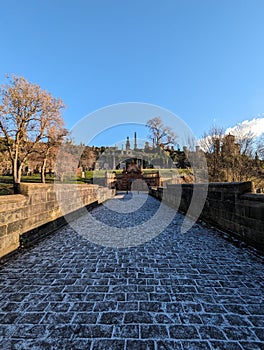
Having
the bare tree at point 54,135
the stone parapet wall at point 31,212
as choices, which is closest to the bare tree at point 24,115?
the bare tree at point 54,135

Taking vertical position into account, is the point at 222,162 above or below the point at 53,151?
below

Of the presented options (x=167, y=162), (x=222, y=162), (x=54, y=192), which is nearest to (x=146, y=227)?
(x=54, y=192)

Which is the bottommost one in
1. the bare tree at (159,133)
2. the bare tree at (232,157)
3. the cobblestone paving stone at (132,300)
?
the cobblestone paving stone at (132,300)

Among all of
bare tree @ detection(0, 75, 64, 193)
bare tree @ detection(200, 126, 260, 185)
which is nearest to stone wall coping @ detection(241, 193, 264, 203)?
bare tree @ detection(200, 126, 260, 185)

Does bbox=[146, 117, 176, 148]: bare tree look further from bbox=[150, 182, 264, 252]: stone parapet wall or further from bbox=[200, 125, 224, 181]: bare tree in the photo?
bbox=[150, 182, 264, 252]: stone parapet wall

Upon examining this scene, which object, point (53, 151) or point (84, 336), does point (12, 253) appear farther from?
point (53, 151)

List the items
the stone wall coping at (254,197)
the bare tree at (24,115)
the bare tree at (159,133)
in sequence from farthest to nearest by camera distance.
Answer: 1. the bare tree at (159,133)
2. the bare tree at (24,115)
3. the stone wall coping at (254,197)

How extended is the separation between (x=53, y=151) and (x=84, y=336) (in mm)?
22946

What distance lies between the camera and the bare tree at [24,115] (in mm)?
15992

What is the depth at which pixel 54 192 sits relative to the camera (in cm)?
495

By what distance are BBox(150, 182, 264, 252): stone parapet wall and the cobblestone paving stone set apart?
353mm

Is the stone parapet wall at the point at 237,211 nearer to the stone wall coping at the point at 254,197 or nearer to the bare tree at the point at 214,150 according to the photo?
the stone wall coping at the point at 254,197

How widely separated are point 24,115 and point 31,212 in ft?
53.1

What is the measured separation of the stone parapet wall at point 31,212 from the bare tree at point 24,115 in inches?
533
